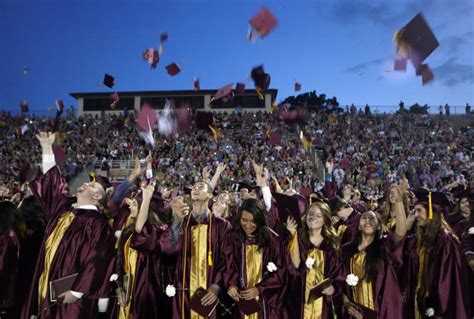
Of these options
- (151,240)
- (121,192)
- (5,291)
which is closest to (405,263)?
(151,240)

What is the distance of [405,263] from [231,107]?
113 ft

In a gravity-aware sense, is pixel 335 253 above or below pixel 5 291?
above

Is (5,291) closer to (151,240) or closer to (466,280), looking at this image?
(151,240)

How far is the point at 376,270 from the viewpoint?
14.9ft

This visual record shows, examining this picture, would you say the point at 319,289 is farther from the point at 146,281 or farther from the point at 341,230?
the point at 146,281

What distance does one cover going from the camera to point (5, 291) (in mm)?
5027

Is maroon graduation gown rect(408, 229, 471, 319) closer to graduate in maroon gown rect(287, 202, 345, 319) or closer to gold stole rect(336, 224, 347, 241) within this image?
graduate in maroon gown rect(287, 202, 345, 319)

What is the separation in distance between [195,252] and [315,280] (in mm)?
1313

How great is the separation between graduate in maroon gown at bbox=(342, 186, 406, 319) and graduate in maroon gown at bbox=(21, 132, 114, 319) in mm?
2536

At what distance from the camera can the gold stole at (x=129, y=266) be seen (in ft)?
15.7

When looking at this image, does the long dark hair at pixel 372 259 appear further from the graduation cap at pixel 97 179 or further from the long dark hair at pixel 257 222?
the graduation cap at pixel 97 179

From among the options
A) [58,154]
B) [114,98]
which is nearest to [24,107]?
[114,98]

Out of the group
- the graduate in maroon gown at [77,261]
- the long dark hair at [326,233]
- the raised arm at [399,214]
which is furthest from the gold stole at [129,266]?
the raised arm at [399,214]

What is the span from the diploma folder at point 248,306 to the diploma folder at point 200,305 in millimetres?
289
